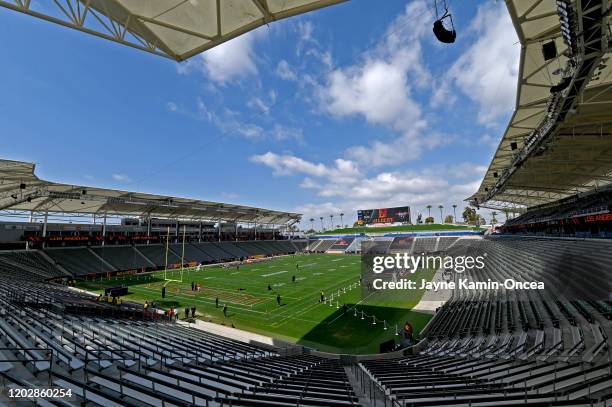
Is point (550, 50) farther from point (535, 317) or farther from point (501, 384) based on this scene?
point (535, 317)

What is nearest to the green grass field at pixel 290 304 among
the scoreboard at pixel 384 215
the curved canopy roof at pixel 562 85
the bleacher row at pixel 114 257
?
the bleacher row at pixel 114 257

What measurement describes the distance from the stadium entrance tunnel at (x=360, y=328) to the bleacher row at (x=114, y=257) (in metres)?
25.8

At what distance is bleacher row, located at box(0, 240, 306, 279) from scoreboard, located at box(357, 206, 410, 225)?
28.8 meters

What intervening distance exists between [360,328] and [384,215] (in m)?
63.1

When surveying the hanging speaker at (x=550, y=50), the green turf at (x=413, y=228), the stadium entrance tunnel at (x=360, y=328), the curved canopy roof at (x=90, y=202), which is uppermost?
the hanging speaker at (x=550, y=50)

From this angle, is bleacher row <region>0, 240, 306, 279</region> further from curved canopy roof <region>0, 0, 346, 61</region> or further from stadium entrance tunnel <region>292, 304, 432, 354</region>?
curved canopy roof <region>0, 0, 346, 61</region>

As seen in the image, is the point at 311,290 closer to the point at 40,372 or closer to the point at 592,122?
the point at 592,122

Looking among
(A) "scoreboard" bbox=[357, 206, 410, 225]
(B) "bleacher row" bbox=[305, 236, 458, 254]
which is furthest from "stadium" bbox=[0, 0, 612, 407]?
(A) "scoreboard" bbox=[357, 206, 410, 225]

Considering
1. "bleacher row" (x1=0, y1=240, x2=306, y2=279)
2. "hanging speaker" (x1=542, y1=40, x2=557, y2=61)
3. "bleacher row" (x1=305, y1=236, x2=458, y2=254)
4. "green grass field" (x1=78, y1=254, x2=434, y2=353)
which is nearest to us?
"hanging speaker" (x1=542, y1=40, x2=557, y2=61)

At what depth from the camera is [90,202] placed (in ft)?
137

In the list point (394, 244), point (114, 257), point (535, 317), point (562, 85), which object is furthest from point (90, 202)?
point (394, 244)

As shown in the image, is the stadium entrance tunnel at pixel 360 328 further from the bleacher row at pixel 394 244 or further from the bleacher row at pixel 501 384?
the bleacher row at pixel 394 244

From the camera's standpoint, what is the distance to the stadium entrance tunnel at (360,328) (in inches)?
690

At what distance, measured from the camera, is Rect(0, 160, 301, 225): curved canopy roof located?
27750 mm
